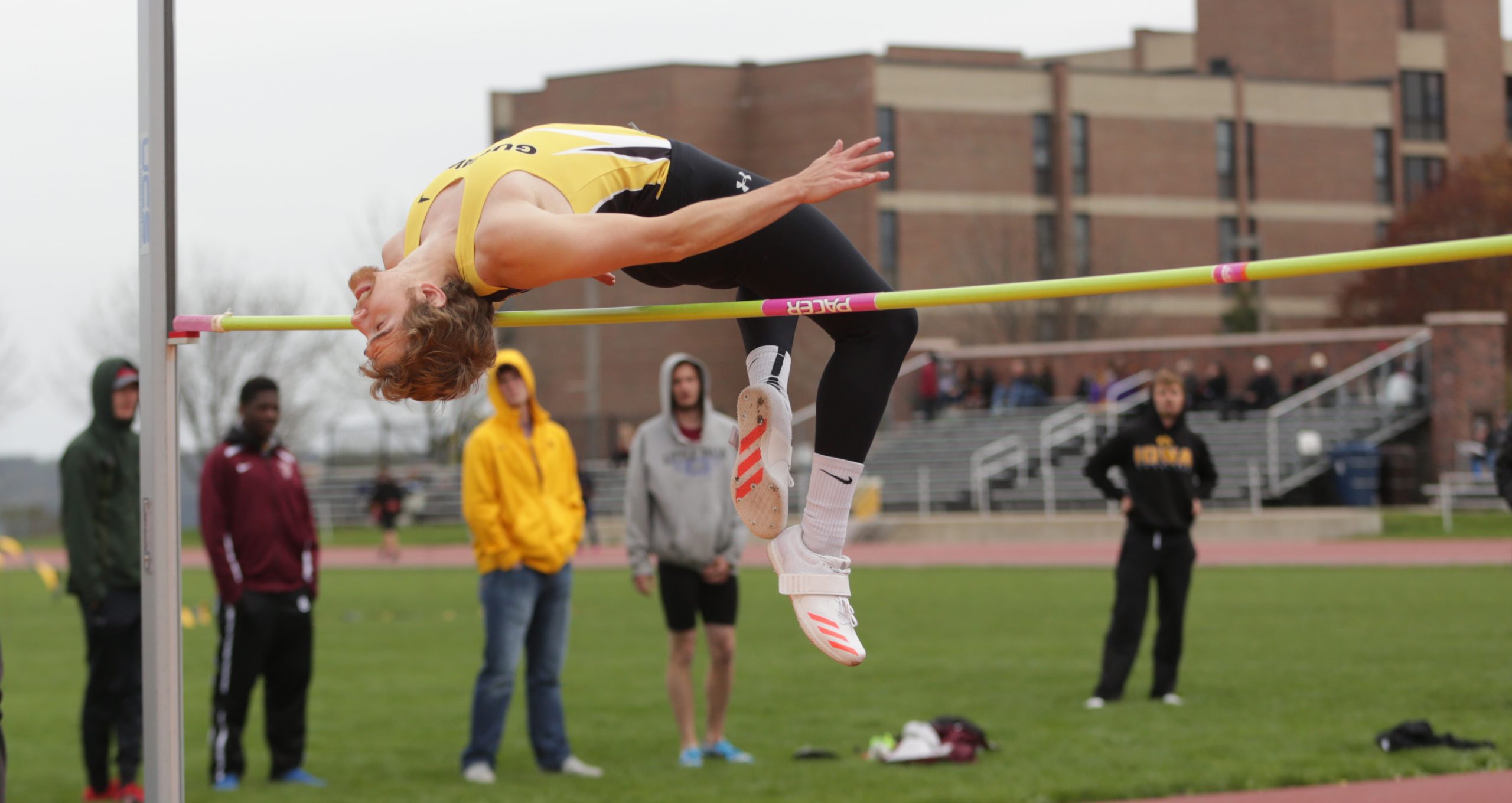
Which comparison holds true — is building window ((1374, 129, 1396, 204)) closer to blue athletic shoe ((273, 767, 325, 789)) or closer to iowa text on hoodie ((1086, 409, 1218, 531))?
iowa text on hoodie ((1086, 409, 1218, 531))

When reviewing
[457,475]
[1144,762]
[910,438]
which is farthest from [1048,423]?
[1144,762]

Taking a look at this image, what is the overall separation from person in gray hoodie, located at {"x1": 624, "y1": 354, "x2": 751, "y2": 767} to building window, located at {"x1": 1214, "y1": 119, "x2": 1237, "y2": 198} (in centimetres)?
4286

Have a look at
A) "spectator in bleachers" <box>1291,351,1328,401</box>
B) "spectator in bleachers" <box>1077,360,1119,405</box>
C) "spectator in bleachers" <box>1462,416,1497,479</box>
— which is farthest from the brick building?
"spectator in bleachers" <box>1462,416,1497,479</box>

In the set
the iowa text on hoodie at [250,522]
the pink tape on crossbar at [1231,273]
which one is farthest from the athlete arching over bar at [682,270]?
the iowa text on hoodie at [250,522]

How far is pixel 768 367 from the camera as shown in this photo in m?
4.22

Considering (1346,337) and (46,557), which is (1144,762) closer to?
(1346,337)

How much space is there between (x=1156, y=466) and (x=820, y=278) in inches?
226

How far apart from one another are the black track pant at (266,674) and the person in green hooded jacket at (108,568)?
38 centimetres

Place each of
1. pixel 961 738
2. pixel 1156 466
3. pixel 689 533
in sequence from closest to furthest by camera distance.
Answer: pixel 689 533 < pixel 961 738 < pixel 1156 466

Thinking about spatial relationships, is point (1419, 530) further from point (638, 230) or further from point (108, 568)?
point (638, 230)

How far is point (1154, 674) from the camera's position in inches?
360

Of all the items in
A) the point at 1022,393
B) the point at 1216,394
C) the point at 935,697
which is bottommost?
the point at 935,697

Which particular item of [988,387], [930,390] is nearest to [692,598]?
[988,387]

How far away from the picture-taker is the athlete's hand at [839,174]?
11.0 feet
